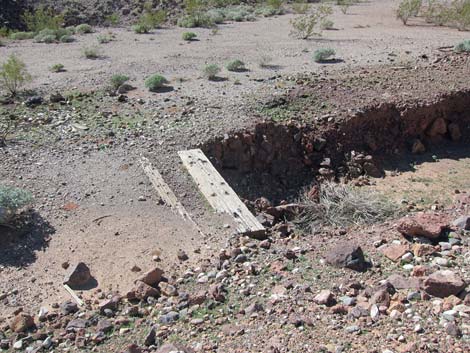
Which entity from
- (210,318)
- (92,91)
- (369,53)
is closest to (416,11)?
(369,53)

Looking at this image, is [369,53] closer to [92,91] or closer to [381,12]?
[92,91]

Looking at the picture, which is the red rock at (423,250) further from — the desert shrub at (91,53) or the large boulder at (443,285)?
the desert shrub at (91,53)

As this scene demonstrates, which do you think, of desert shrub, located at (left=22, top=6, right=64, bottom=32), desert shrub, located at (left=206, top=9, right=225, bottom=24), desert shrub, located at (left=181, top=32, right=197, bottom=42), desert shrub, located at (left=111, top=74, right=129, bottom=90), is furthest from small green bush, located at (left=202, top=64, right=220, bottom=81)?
desert shrub, located at (left=22, top=6, right=64, bottom=32)

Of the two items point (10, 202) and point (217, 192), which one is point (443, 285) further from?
point (10, 202)

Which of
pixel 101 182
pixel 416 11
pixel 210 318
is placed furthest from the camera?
pixel 416 11

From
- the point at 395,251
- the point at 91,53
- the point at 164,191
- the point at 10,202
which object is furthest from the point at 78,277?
the point at 91,53

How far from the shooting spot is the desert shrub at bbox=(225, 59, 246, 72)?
11.7m

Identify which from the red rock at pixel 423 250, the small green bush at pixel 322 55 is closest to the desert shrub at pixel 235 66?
the small green bush at pixel 322 55

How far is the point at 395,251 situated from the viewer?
17.1ft

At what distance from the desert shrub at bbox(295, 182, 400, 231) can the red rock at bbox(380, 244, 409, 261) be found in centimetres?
155

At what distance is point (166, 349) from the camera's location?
13.4ft

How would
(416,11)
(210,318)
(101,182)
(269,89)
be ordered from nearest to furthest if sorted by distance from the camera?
(210,318) → (101,182) → (269,89) → (416,11)

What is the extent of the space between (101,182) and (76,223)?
2.94ft

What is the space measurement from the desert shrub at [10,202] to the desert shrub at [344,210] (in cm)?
315
